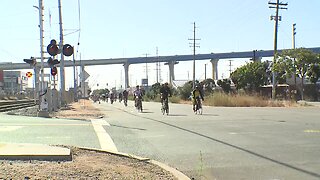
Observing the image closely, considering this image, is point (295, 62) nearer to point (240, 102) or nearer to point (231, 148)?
point (240, 102)

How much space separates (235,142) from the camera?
12.0 metres

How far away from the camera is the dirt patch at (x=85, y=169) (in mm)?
6941

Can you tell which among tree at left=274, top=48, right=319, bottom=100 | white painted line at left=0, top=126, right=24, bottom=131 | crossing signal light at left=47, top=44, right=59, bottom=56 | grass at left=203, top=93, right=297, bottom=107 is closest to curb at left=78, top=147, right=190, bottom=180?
white painted line at left=0, top=126, right=24, bottom=131

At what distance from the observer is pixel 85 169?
7531 millimetres

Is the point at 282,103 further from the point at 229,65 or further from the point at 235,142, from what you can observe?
the point at 229,65

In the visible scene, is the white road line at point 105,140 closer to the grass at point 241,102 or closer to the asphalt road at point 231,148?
the asphalt road at point 231,148

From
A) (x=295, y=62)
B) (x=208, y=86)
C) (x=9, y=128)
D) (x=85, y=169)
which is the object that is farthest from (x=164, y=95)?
(x=208, y=86)

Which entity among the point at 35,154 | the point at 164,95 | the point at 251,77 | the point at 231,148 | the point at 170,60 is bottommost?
the point at 231,148

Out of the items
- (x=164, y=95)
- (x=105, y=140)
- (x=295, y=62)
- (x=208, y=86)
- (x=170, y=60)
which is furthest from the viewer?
(x=170, y=60)

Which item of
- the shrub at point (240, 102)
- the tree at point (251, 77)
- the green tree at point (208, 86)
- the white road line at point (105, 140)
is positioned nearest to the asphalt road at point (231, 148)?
the white road line at point (105, 140)

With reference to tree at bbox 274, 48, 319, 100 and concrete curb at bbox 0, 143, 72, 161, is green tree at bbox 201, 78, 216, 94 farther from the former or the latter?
concrete curb at bbox 0, 143, 72, 161

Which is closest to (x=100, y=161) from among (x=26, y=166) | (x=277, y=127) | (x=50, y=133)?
(x=26, y=166)

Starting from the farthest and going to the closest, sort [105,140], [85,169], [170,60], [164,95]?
1. [170,60]
2. [164,95]
3. [105,140]
4. [85,169]

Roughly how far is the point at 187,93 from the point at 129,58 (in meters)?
63.1
